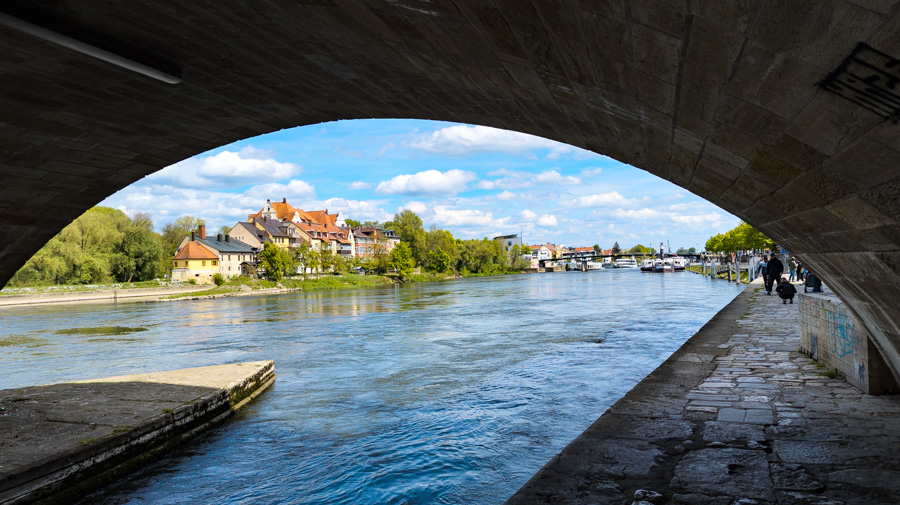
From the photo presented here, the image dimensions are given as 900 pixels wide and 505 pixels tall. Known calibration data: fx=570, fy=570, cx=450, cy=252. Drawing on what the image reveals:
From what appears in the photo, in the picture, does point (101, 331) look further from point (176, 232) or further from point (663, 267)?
point (663, 267)

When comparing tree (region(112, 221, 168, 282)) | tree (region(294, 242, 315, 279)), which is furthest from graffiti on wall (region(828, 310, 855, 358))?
tree (region(294, 242, 315, 279))

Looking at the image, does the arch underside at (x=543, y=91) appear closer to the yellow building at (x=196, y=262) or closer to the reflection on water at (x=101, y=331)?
the reflection on water at (x=101, y=331)

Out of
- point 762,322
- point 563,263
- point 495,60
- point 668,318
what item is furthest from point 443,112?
point 563,263

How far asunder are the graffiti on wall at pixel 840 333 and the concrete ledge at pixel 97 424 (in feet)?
31.6

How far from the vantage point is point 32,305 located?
4550 cm

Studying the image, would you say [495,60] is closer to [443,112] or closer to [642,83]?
[642,83]

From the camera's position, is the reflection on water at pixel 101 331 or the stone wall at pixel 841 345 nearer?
the stone wall at pixel 841 345

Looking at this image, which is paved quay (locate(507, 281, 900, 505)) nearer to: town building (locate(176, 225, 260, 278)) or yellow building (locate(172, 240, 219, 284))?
yellow building (locate(172, 240, 219, 284))

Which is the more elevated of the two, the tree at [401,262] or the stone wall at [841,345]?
the tree at [401,262]

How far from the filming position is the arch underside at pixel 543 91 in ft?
8.26

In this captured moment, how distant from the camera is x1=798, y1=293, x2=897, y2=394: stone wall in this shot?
6730 mm

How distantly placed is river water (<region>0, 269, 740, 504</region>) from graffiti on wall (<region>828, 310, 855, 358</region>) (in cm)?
376

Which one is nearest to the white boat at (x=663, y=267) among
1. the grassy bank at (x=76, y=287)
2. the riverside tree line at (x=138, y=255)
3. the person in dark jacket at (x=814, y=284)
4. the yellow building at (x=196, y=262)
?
the riverside tree line at (x=138, y=255)

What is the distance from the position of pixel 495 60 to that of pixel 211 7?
2.31m
